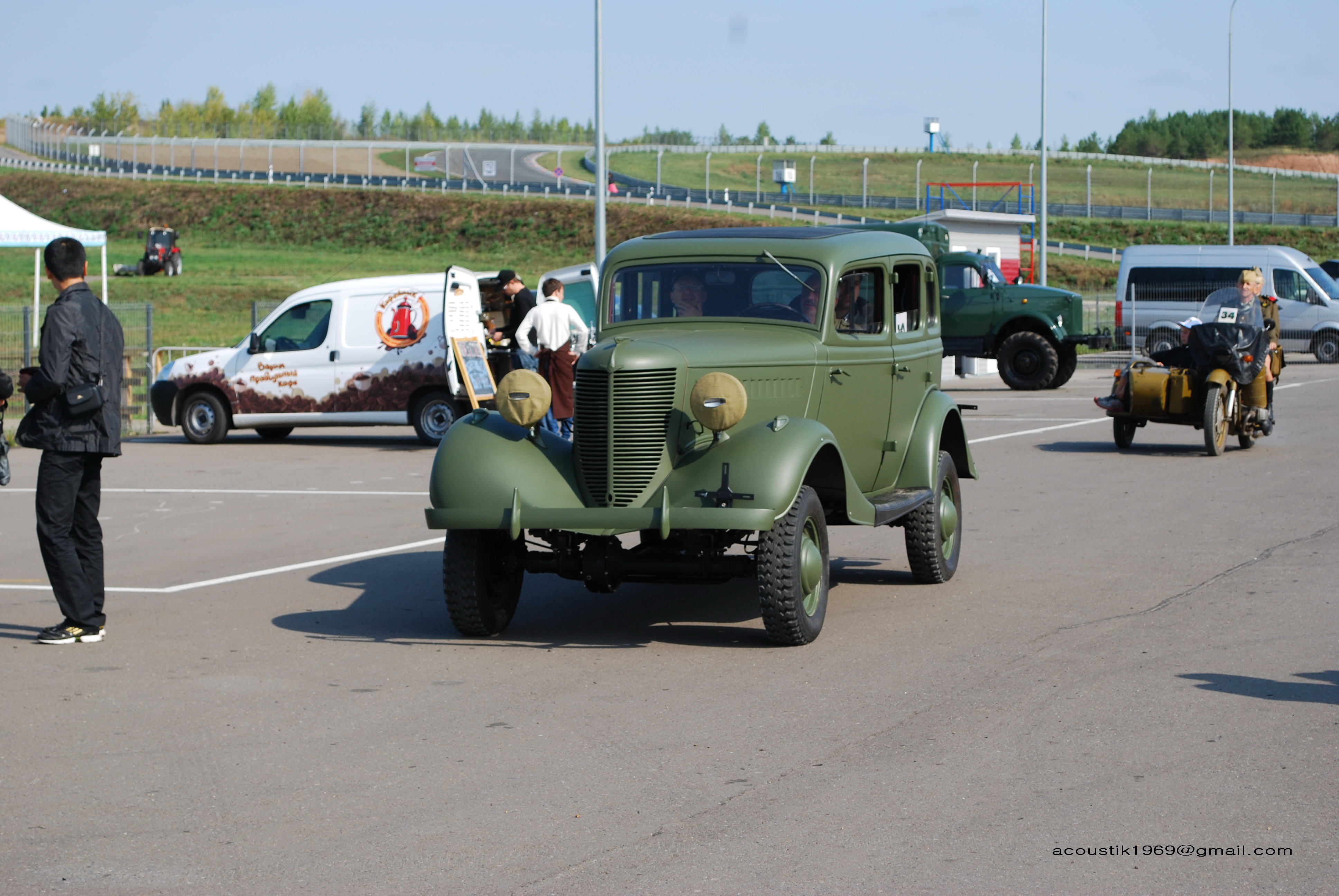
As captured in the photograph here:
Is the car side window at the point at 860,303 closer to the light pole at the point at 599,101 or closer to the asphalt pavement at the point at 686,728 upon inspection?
the asphalt pavement at the point at 686,728

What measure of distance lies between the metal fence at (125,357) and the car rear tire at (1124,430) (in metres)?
12.3

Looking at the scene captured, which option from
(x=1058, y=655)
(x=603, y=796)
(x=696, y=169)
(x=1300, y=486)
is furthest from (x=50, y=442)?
(x=696, y=169)

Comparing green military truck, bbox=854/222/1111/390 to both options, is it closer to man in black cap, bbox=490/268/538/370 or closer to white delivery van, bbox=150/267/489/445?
man in black cap, bbox=490/268/538/370

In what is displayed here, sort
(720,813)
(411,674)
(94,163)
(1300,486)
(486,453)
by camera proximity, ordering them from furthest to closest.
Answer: (94,163), (1300,486), (486,453), (411,674), (720,813)

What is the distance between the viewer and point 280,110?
17038 cm

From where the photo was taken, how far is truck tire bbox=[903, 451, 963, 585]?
29.0ft

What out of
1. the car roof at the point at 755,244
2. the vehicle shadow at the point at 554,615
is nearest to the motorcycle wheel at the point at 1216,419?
the car roof at the point at 755,244

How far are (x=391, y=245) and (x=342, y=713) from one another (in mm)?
76949

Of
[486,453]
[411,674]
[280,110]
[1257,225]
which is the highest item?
[280,110]

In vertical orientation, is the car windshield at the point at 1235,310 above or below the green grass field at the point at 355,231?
below

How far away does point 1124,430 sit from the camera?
16.8 metres

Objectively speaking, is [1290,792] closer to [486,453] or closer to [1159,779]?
[1159,779]

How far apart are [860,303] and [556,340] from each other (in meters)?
7.46

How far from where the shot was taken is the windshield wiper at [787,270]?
823 centimetres
